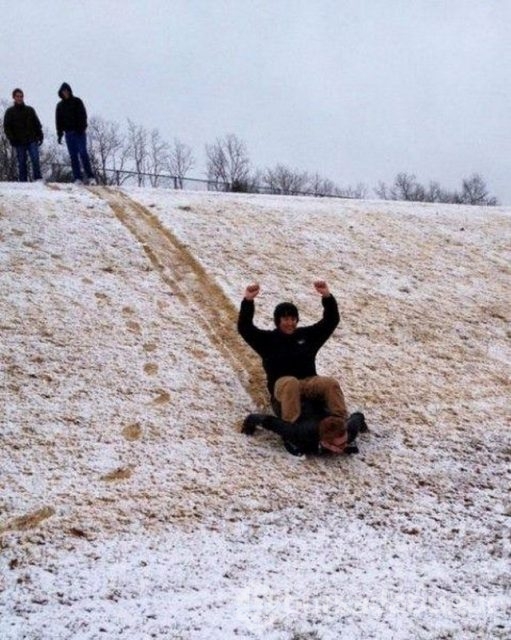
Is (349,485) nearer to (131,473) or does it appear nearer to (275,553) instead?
(275,553)

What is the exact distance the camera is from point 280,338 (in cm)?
605

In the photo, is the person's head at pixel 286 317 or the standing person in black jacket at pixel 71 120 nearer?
the person's head at pixel 286 317

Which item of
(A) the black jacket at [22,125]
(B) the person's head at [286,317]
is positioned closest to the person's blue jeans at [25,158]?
(A) the black jacket at [22,125]

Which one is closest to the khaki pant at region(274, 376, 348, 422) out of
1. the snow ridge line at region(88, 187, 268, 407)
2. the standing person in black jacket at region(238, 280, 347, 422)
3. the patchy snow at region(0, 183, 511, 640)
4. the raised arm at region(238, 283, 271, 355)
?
the standing person in black jacket at region(238, 280, 347, 422)

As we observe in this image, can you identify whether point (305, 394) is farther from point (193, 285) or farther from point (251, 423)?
point (193, 285)

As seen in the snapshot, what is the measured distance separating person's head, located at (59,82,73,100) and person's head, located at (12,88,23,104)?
964mm

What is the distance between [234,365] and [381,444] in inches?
82.6

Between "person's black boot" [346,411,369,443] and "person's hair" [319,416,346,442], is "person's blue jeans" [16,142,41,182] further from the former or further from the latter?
"person's hair" [319,416,346,442]

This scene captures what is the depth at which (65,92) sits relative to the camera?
1244cm

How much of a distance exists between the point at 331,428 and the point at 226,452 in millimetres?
972

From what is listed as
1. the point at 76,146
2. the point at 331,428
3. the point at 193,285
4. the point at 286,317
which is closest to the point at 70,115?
the point at 76,146

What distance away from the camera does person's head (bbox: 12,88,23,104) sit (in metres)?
12.7

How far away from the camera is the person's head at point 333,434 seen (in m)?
5.26

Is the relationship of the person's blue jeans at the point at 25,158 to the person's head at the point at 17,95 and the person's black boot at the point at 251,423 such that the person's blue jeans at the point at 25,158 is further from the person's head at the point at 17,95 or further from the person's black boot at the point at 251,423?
the person's black boot at the point at 251,423
